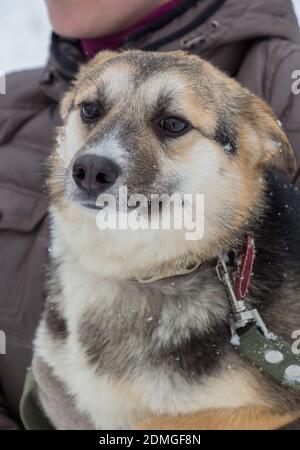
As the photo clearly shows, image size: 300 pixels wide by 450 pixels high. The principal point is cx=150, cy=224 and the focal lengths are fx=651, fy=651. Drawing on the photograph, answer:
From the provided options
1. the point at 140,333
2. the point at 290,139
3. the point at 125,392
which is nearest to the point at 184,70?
the point at 290,139

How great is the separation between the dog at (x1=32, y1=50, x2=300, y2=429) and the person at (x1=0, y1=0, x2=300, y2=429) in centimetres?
28

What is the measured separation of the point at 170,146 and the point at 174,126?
6 cm

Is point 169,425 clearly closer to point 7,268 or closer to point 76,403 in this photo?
point 76,403

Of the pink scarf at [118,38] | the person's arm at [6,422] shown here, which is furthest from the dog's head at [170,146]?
the person's arm at [6,422]

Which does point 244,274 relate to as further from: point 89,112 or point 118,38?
point 118,38

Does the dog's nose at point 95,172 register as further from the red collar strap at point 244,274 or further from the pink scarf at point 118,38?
the pink scarf at point 118,38

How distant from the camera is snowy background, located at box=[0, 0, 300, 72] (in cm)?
468

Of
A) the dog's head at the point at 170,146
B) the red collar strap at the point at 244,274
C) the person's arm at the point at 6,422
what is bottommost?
the person's arm at the point at 6,422

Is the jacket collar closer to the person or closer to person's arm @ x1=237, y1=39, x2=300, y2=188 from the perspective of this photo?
the person

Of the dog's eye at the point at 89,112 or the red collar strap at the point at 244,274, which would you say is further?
the dog's eye at the point at 89,112

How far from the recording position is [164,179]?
171 cm

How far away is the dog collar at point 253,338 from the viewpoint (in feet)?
5.47

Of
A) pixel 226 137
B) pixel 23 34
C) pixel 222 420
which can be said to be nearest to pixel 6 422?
pixel 222 420
